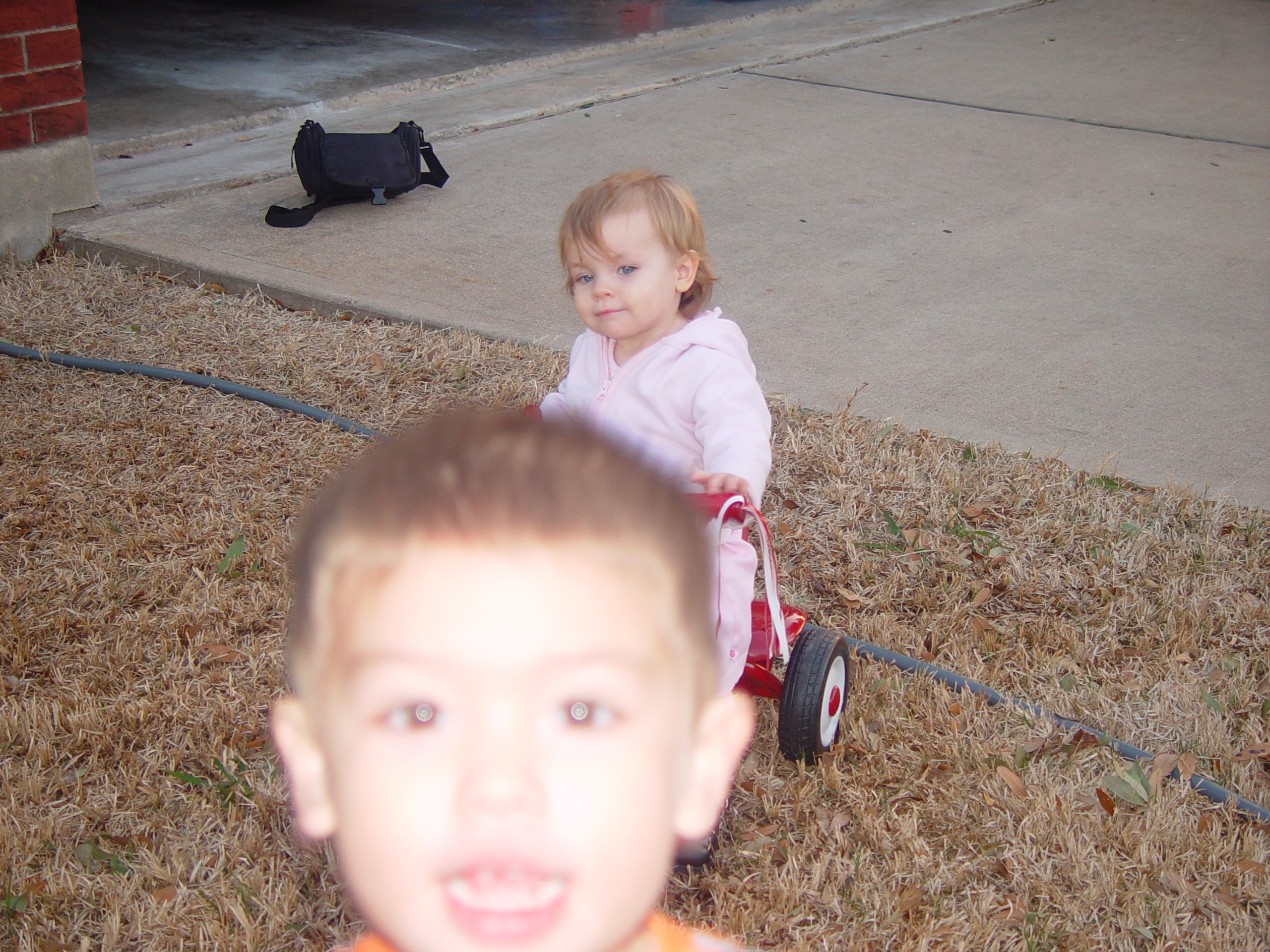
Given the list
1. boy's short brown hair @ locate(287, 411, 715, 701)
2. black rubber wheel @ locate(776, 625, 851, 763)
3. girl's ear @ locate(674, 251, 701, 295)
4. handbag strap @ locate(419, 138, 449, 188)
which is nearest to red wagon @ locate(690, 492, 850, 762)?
black rubber wheel @ locate(776, 625, 851, 763)

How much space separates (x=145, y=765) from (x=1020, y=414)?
9.51 ft

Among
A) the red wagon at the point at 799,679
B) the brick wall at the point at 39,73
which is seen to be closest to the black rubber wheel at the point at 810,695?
the red wagon at the point at 799,679

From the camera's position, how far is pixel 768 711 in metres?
2.76

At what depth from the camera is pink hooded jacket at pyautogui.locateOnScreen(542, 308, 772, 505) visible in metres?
2.30

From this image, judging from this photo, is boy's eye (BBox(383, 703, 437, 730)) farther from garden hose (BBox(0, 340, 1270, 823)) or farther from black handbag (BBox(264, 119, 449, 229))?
black handbag (BBox(264, 119, 449, 229))

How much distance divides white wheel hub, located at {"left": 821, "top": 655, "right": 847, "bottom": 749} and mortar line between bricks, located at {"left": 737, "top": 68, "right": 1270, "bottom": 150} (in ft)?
20.1

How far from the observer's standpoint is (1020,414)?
13.7ft

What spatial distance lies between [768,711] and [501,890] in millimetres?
2079

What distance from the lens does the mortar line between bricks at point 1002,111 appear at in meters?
7.54

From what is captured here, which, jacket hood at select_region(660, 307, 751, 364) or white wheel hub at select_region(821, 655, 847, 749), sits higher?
jacket hood at select_region(660, 307, 751, 364)

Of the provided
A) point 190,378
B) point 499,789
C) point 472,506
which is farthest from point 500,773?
point 190,378

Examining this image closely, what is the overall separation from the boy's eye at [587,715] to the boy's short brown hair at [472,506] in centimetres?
5

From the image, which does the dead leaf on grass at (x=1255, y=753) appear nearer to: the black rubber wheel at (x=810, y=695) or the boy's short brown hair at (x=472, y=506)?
the black rubber wheel at (x=810, y=695)

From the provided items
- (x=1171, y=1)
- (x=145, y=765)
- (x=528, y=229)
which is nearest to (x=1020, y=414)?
(x=528, y=229)
